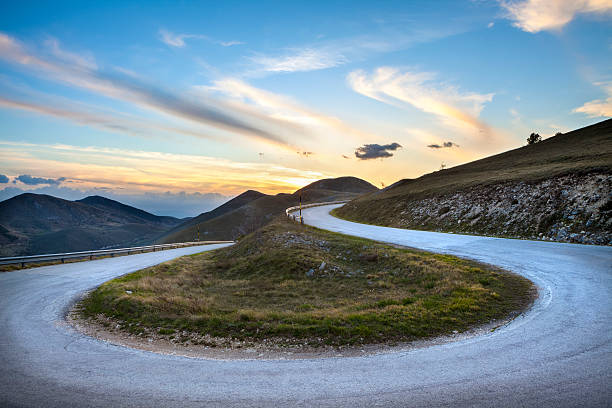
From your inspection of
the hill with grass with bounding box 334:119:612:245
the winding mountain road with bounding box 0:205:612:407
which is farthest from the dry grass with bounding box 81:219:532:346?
the hill with grass with bounding box 334:119:612:245

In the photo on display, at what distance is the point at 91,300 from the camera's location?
13.3 meters

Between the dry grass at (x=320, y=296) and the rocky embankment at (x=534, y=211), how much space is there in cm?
1062

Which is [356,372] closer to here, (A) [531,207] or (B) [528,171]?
(A) [531,207]

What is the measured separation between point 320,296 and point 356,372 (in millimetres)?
8100

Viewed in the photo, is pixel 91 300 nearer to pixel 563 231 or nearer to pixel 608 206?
pixel 563 231

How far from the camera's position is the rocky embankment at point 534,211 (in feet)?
66.3

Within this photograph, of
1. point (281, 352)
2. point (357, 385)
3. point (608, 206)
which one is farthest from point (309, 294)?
point (608, 206)

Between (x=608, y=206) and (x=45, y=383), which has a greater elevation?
(x=608, y=206)

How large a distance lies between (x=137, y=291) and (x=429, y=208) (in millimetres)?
32703

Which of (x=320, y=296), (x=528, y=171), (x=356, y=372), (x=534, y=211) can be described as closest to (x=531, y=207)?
(x=534, y=211)

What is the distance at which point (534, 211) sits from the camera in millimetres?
24484

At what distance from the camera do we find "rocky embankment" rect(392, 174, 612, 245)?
66.3 ft

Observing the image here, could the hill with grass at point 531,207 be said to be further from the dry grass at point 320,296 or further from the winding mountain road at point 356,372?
the winding mountain road at point 356,372

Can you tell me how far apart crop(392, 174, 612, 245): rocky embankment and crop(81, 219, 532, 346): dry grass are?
1062 centimetres
